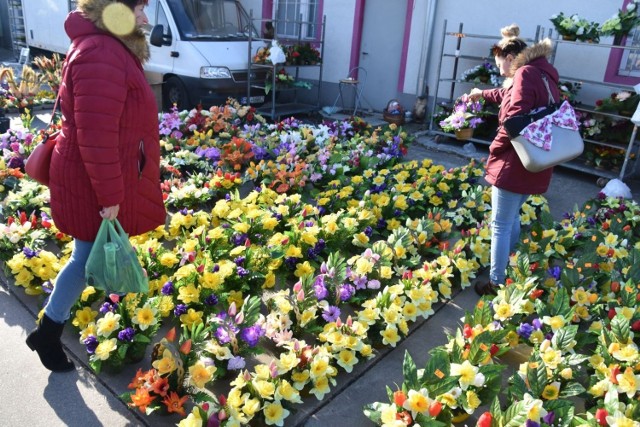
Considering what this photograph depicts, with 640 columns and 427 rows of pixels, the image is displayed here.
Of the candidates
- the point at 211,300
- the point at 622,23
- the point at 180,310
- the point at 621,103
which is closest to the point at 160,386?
the point at 180,310

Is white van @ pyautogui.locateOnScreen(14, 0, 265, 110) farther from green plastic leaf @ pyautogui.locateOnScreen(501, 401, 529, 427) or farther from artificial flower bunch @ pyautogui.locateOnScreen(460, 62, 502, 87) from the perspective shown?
green plastic leaf @ pyautogui.locateOnScreen(501, 401, 529, 427)

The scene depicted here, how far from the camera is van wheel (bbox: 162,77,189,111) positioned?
334 inches

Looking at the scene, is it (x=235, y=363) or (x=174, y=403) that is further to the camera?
(x=235, y=363)

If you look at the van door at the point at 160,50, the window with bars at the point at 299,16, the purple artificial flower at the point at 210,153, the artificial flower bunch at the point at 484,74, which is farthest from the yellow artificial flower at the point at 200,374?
the window with bars at the point at 299,16

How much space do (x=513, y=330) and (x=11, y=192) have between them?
13.2ft

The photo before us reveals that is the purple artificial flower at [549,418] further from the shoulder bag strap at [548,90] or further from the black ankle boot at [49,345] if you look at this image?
the black ankle boot at [49,345]

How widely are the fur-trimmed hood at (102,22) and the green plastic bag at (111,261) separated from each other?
0.76 metres

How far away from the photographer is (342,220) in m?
4.07

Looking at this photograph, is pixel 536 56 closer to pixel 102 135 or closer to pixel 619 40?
pixel 102 135

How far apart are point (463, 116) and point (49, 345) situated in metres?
3.73

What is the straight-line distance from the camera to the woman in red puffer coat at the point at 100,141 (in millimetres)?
2066

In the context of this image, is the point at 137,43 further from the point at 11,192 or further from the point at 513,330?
the point at 11,192

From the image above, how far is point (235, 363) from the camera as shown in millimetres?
2580

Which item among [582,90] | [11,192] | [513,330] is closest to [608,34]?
[582,90]
